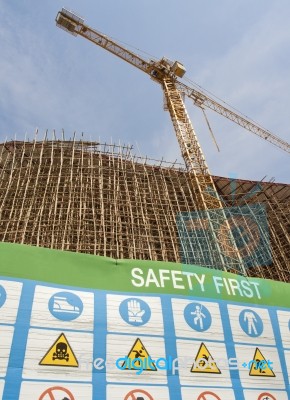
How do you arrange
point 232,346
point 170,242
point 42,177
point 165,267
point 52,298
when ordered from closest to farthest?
point 52,298, point 232,346, point 165,267, point 170,242, point 42,177

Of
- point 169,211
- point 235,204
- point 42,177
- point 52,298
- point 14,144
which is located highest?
point 14,144

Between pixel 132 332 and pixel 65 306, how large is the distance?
3.03ft

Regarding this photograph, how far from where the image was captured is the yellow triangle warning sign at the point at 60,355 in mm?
4109

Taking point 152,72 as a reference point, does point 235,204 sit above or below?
below

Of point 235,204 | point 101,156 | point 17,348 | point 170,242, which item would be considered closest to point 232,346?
point 17,348

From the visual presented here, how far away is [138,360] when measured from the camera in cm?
441

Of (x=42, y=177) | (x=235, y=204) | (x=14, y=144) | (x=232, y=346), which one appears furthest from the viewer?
(x=235, y=204)

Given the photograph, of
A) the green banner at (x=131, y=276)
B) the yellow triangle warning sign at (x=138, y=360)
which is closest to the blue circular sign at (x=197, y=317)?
the green banner at (x=131, y=276)

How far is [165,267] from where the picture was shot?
5.43 m

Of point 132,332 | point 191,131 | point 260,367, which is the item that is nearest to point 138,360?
point 132,332

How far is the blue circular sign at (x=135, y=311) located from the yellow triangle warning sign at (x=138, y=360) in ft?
0.97

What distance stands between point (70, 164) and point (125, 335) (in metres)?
9.12

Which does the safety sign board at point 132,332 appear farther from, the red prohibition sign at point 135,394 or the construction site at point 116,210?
the construction site at point 116,210

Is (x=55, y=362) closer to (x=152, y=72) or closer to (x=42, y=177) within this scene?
(x=42, y=177)
